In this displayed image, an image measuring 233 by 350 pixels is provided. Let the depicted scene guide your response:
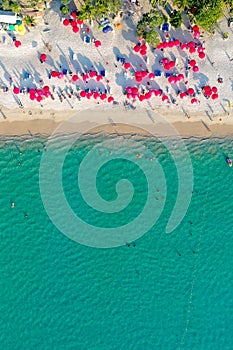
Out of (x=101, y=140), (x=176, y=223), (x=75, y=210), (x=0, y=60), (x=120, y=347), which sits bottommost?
(x=120, y=347)

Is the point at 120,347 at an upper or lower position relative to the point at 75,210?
lower

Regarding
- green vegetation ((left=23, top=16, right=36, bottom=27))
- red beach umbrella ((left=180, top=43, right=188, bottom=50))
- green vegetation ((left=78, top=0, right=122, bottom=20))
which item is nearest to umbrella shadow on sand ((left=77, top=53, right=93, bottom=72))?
green vegetation ((left=78, top=0, right=122, bottom=20))

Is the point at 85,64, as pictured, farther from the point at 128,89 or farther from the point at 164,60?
the point at 164,60

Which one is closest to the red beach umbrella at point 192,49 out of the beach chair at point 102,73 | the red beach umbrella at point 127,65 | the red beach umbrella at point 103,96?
the red beach umbrella at point 127,65

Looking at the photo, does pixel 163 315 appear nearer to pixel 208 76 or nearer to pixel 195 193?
pixel 195 193

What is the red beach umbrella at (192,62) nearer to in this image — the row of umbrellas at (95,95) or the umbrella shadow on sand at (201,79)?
the umbrella shadow on sand at (201,79)

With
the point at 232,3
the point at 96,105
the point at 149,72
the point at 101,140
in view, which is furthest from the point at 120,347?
the point at 232,3

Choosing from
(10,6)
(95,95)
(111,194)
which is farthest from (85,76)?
(111,194)
